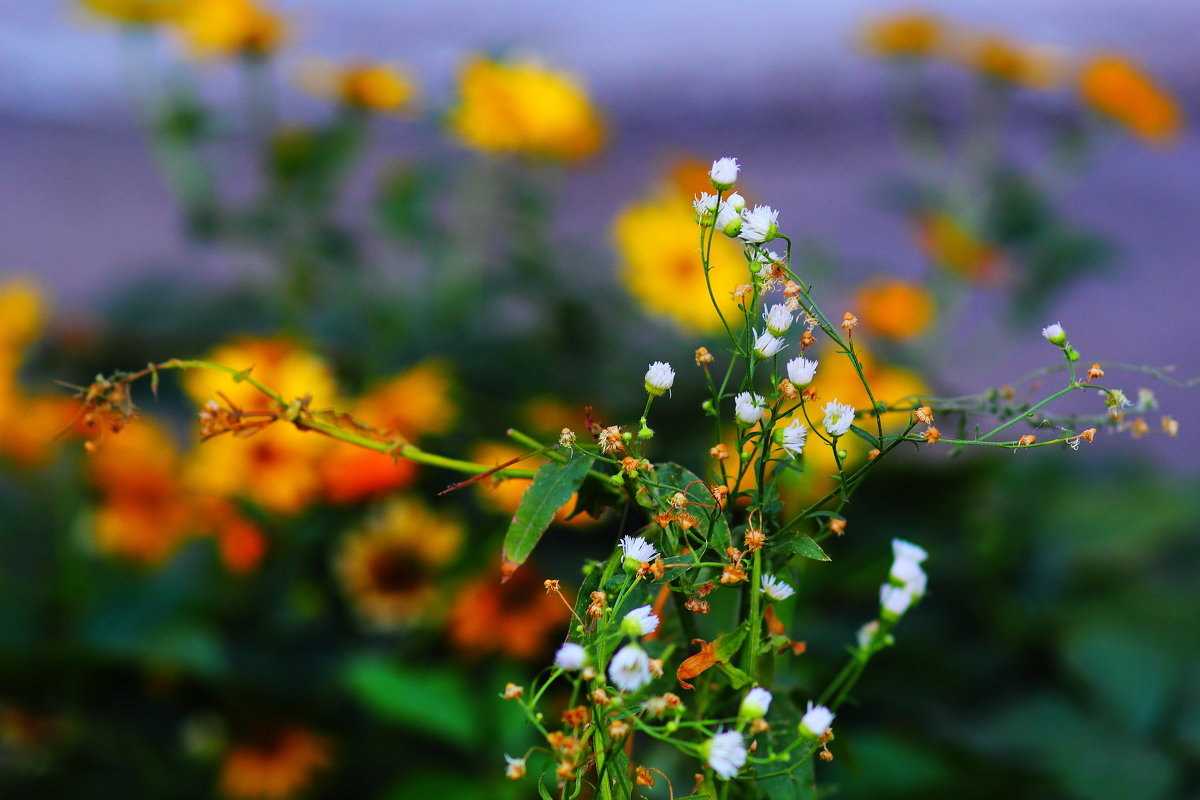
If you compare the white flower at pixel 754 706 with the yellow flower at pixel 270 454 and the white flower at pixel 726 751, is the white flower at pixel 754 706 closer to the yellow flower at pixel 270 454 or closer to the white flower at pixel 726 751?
the white flower at pixel 726 751

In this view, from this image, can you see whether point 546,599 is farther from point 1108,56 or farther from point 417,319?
point 1108,56

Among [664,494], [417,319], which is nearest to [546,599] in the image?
[417,319]

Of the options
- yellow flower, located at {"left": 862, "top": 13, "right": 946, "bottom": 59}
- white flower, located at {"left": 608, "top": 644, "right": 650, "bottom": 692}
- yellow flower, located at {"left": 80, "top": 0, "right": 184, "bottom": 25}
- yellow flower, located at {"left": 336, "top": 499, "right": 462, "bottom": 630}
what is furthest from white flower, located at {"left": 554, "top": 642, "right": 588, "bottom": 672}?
yellow flower, located at {"left": 862, "top": 13, "right": 946, "bottom": 59}

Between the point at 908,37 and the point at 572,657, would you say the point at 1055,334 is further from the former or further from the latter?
the point at 908,37

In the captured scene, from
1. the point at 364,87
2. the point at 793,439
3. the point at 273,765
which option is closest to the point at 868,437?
the point at 793,439

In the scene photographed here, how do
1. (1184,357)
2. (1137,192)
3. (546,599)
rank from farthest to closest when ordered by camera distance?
(1137,192) → (1184,357) → (546,599)
